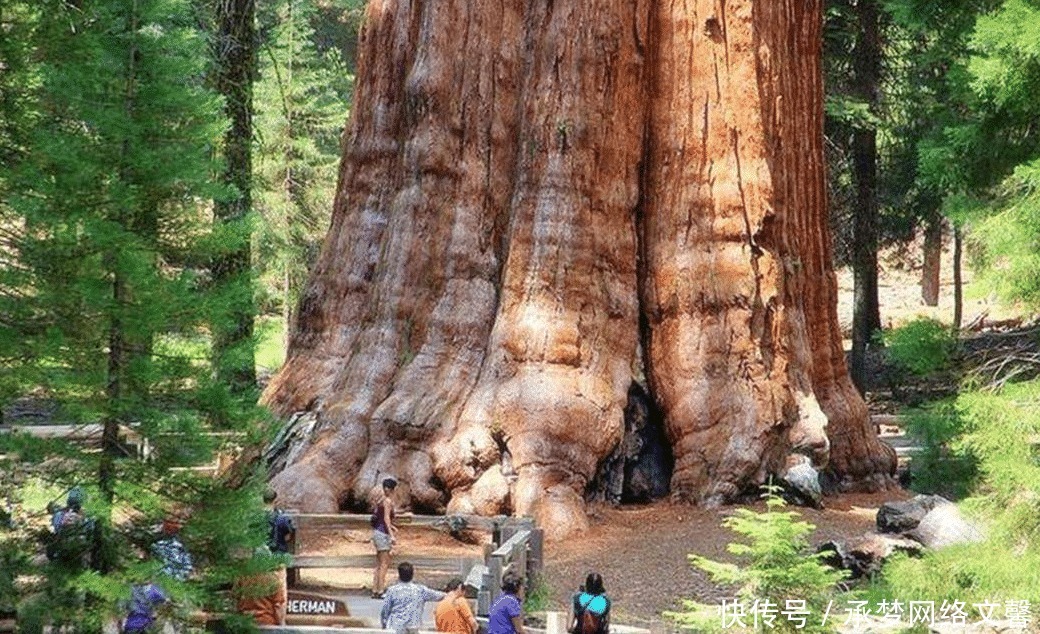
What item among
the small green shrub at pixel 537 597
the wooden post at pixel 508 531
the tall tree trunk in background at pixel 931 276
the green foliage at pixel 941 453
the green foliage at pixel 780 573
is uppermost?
the tall tree trunk in background at pixel 931 276

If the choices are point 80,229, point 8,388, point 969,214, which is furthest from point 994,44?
point 8,388

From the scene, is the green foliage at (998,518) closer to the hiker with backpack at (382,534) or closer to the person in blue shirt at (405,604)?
the person in blue shirt at (405,604)

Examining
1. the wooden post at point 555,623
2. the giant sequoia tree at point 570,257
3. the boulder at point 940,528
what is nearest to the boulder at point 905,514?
the boulder at point 940,528

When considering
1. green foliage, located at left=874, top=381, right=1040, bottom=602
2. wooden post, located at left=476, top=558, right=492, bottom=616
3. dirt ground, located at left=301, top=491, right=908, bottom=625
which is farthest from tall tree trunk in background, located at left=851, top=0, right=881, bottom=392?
wooden post, located at left=476, top=558, right=492, bottom=616

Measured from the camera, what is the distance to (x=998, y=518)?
863 cm

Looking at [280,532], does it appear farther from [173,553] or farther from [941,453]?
[941,453]

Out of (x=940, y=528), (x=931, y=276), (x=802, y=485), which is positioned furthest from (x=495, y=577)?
(x=931, y=276)

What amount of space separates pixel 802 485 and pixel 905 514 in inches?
81.6

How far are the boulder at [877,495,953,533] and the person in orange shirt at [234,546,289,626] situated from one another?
6670 mm

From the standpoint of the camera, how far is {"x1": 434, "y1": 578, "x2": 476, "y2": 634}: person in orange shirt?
8523 millimetres

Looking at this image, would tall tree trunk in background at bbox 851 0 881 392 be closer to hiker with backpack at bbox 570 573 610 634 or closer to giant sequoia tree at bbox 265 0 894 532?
giant sequoia tree at bbox 265 0 894 532

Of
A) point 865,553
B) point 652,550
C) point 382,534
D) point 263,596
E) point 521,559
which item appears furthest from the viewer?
point 652,550

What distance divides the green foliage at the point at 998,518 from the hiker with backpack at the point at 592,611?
204cm

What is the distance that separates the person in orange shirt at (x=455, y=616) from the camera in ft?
28.0
